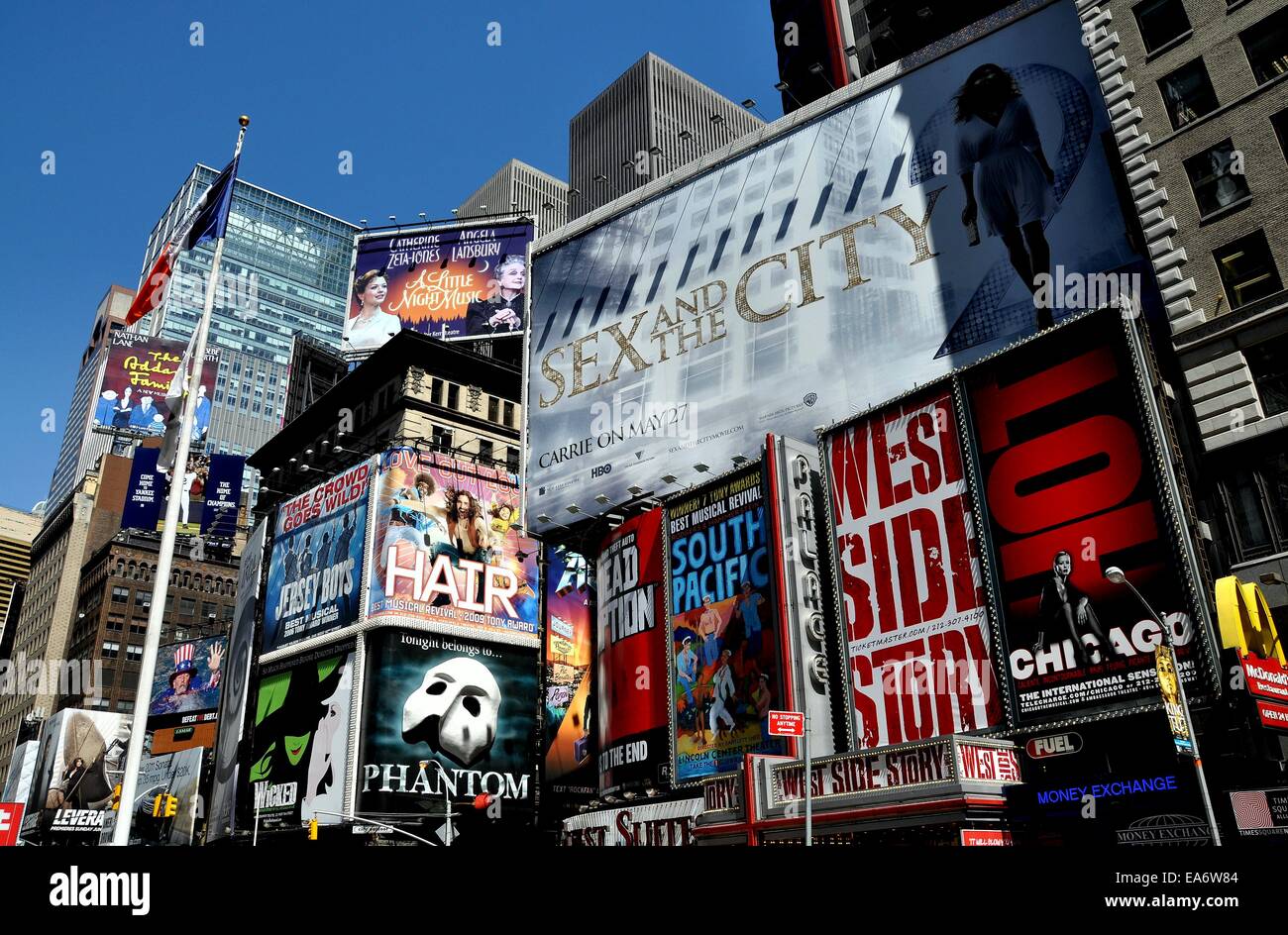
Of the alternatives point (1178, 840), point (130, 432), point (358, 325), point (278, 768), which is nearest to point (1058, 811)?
point (1178, 840)

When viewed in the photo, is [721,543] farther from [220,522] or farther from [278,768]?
[220,522]

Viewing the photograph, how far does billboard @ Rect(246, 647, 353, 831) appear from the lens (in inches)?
2482

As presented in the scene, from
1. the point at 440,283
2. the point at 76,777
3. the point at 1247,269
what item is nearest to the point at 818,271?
the point at 1247,269

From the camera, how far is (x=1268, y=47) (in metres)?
33.2

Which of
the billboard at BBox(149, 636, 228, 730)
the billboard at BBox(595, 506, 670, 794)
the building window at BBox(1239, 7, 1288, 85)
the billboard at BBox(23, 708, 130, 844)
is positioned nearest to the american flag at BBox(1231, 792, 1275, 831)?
the building window at BBox(1239, 7, 1288, 85)

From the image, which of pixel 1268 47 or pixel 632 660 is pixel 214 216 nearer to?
pixel 632 660

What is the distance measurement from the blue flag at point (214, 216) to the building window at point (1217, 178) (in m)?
29.5

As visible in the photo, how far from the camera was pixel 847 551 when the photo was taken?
38.8 meters

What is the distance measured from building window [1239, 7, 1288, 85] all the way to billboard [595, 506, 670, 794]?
29038mm

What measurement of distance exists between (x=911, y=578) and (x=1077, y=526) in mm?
6252

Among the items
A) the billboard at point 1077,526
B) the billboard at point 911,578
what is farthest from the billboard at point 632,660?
the billboard at point 1077,526

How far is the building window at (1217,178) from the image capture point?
1296 inches

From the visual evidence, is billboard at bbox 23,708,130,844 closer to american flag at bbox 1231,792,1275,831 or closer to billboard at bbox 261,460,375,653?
billboard at bbox 261,460,375,653
